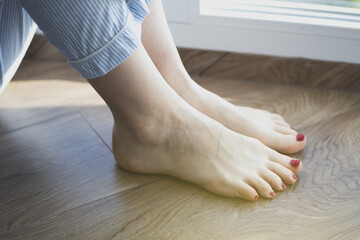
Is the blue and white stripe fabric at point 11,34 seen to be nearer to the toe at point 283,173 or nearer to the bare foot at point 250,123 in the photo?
the bare foot at point 250,123

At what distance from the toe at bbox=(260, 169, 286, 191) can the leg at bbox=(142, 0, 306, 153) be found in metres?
0.10

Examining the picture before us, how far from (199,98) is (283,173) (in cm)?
21

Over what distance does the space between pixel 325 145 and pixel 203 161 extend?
0.25 meters

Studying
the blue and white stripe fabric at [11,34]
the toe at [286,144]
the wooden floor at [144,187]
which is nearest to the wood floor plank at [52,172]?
the wooden floor at [144,187]

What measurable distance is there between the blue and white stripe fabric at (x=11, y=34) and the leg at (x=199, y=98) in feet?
0.69

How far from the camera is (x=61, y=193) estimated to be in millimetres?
733

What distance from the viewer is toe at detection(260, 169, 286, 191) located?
0.70 meters

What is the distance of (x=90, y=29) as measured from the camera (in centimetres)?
54

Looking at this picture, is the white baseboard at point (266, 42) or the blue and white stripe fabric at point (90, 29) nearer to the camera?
the blue and white stripe fabric at point (90, 29)

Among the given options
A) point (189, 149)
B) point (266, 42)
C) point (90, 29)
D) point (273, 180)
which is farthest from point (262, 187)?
point (266, 42)

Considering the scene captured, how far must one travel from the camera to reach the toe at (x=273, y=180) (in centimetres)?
70

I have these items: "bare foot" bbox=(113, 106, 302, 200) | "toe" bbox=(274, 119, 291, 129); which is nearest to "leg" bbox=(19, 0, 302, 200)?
"bare foot" bbox=(113, 106, 302, 200)

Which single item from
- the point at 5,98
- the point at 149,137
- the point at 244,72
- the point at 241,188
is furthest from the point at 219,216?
the point at 5,98

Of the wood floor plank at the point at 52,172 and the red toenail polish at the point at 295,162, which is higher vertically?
the red toenail polish at the point at 295,162
